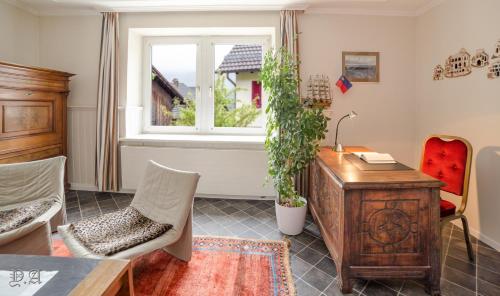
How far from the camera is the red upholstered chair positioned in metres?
1.95

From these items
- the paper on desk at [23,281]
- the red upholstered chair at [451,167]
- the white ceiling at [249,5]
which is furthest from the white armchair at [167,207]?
the white ceiling at [249,5]

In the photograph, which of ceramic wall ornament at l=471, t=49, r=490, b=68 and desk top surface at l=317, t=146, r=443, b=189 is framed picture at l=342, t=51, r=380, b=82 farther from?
desk top surface at l=317, t=146, r=443, b=189

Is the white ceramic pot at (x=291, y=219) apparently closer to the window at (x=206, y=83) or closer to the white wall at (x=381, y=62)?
the white wall at (x=381, y=62)

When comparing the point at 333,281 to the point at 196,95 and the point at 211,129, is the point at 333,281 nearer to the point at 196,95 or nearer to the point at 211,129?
the point at 211,129

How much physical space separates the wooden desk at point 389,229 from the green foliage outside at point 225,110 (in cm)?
214

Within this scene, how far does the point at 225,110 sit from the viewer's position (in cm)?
367

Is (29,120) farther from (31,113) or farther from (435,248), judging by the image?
(435,248)

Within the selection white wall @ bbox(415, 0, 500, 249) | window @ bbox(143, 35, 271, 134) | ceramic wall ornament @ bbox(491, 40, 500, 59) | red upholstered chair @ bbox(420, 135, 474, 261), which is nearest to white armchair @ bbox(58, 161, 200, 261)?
window @ bbox(143, 35, 271, 134)

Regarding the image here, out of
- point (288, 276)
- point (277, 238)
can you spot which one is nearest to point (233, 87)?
point (277, 238)

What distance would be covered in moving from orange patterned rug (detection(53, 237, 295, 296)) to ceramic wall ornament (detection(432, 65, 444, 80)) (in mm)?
2418

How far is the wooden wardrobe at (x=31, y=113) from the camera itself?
265 centimetres

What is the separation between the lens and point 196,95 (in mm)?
3619

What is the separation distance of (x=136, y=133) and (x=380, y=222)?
322 centimetres

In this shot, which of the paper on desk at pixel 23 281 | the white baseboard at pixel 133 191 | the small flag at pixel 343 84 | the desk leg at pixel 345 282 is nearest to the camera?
the paper on desk at pixel 23 281
